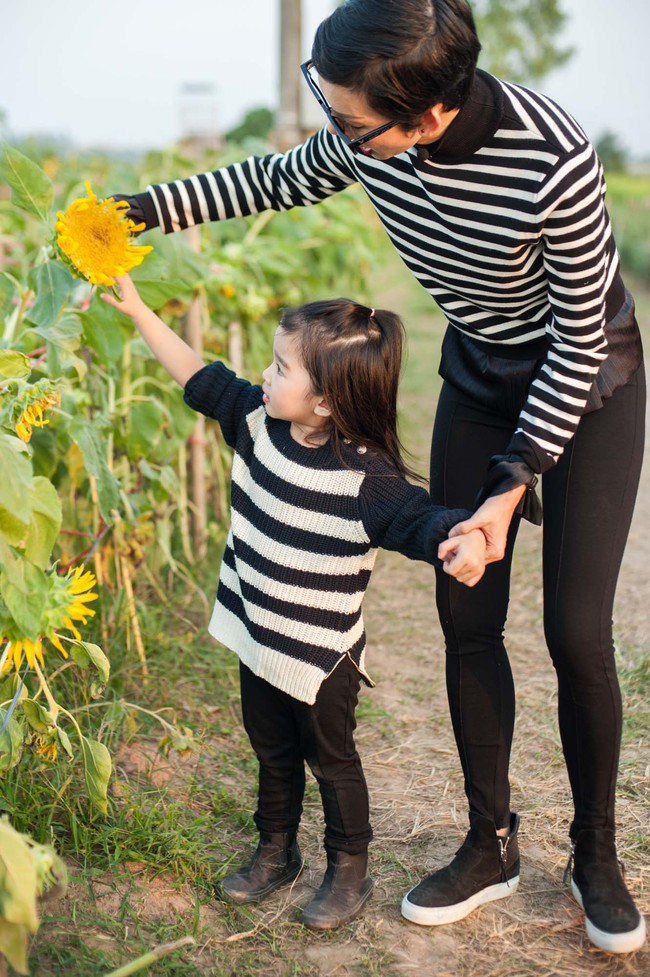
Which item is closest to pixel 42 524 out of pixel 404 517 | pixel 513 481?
pixel 404 517

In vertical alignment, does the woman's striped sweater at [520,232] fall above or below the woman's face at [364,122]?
below

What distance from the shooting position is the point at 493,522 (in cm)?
154

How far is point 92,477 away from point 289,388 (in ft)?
2.28

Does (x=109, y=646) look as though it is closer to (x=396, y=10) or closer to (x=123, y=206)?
(x=123, y=206)

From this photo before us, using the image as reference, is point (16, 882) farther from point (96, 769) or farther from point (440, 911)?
point (440, 911)

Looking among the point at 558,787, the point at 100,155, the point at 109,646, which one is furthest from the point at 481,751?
the point at 100,155

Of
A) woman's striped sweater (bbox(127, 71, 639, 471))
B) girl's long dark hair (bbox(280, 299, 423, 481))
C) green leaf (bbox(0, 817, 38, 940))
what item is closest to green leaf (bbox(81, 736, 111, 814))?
green leaf (bbox(0, 817, 38, 940))

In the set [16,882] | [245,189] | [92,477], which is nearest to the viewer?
[16,882]

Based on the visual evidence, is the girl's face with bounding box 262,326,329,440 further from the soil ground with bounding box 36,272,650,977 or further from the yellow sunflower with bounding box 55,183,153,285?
the soil ground with bounding box 36,272,650,977

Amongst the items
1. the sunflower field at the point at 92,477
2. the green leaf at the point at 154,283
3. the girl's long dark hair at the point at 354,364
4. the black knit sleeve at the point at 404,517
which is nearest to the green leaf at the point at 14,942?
the sunflower field at the point at 92,477

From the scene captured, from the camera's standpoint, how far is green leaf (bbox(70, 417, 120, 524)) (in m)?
2.08

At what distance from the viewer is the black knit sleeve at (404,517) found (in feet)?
5.18

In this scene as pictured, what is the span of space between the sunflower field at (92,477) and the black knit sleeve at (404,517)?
462 millimetres

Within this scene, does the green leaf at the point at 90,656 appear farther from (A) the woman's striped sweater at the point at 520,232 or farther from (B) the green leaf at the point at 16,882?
(A) the woman's striped sweater at the point at 520,232
